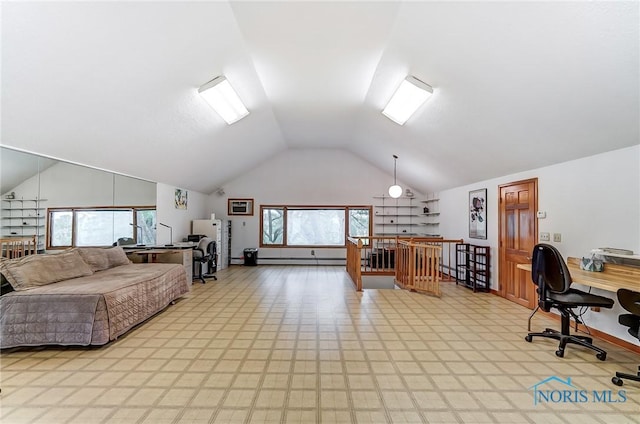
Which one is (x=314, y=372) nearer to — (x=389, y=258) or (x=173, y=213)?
(x=389, y=258)

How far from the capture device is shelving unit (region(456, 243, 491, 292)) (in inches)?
223

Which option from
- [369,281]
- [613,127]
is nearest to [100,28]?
[613,127]

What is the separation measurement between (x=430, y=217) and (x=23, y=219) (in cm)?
852

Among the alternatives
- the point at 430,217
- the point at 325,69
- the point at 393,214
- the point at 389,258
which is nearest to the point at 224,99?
the point at 325,69

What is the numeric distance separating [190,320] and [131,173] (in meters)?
3.02

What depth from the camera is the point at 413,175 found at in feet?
25.4

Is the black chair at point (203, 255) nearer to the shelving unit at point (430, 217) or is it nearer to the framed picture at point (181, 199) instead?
the framed picture at point (181, 199)

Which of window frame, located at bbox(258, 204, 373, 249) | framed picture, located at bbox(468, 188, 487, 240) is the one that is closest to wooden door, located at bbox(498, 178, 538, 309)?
framed picture, located at bbox(468, 188, 487, 240)

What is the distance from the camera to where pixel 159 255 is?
5551 millimetres

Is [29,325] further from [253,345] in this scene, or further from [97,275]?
[253,345]

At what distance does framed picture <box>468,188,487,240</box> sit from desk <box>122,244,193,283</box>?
5909 mm

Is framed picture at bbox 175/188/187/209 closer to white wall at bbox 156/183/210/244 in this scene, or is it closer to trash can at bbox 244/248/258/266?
white wall at bbox 156/183/210/244

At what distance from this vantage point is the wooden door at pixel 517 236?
15.0 feet

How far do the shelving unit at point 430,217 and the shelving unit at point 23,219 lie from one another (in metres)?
8.10
